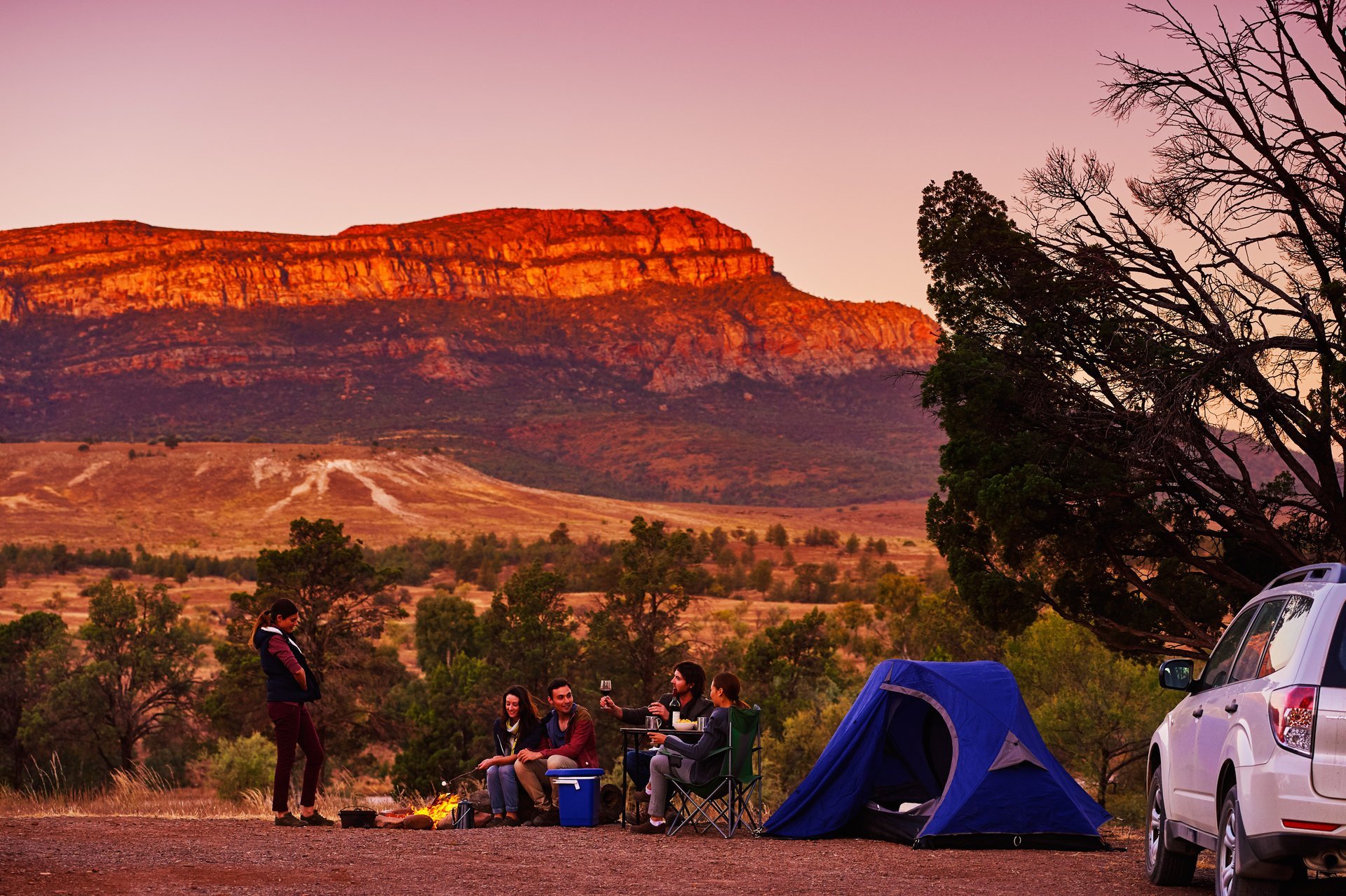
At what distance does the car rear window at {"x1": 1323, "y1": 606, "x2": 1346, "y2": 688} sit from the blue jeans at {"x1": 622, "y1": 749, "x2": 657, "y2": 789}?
22.1 ft

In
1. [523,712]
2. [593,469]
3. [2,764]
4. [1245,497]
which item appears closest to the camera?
[523,712]

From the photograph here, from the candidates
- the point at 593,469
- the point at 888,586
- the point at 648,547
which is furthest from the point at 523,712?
the point at 593,469

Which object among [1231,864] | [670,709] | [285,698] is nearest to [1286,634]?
[1231,864]

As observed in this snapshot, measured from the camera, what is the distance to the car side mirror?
756cm

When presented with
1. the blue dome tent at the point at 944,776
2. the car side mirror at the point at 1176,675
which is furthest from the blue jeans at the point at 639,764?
the car side mirror at the point at 1176,675

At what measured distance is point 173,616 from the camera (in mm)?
32812

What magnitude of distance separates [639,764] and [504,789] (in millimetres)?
1105

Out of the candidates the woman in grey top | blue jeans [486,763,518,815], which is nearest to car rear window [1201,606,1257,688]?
the woman in grey top

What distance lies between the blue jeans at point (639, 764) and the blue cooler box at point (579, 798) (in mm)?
464

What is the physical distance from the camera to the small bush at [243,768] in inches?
942

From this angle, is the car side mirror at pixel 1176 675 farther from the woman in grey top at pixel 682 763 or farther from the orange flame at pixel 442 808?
the orange flame at pixel 442 808

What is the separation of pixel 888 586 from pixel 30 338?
145196 millimetres

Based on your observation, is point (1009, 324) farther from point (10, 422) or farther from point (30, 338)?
point (30, 338)

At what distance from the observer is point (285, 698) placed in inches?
440
